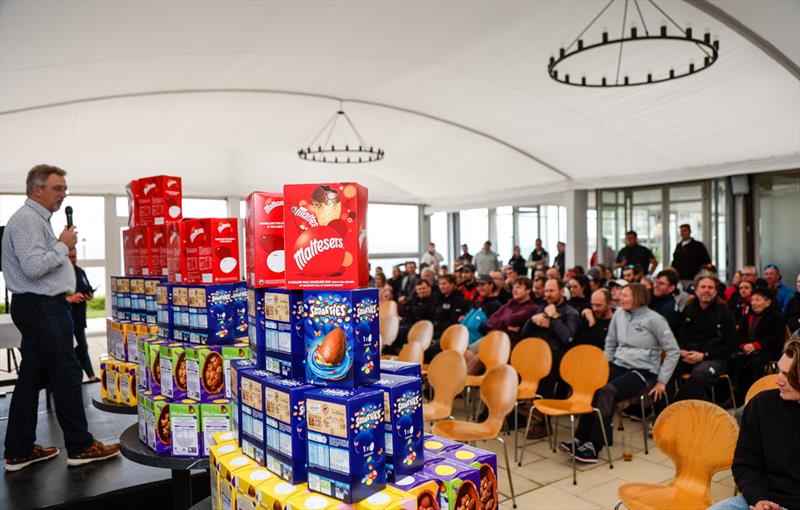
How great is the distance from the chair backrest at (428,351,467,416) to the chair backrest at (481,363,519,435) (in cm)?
26

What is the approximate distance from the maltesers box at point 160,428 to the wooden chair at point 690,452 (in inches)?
77.7

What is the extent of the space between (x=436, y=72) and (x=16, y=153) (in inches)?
279

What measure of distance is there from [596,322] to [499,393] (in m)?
1.82

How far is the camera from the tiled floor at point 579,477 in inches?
135

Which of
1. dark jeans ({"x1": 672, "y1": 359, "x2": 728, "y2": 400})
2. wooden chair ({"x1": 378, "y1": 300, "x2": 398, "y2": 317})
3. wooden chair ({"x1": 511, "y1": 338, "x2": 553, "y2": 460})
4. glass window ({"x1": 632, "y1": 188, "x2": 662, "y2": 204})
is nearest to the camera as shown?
wooden chair ({"x1": 511, "y1": 338, "x2": 553, "y2": 460})

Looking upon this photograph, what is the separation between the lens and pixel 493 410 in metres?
3.48

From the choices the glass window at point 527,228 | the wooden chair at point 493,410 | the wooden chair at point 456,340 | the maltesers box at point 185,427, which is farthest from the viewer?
the glass window at point 527,228

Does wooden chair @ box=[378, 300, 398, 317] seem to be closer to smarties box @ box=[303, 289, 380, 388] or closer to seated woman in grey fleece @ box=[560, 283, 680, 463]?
seated woman in grey fleece @ box=[560, 283, 680, 463]

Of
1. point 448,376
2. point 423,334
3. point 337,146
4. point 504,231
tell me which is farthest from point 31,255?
point 504,231

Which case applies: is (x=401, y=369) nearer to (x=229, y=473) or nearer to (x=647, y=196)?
(x=229, y=473)

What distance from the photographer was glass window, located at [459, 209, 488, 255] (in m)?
15.1

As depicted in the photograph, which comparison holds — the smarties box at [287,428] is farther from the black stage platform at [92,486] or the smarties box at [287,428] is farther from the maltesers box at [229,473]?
the black stage platform at [92,486]

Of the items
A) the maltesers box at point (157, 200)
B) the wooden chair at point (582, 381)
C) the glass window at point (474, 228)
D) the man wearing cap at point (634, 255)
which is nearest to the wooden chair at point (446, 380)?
the wooden chair at point (582, 381)

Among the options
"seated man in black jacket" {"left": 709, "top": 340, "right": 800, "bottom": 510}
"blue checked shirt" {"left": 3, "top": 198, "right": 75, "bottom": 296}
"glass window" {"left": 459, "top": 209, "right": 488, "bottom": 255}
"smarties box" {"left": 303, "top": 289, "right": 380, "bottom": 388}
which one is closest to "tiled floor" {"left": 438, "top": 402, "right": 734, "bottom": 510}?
"seated man in black jacket" {"left": 709, "top": 340, "right": 800, "bottom": 510}
